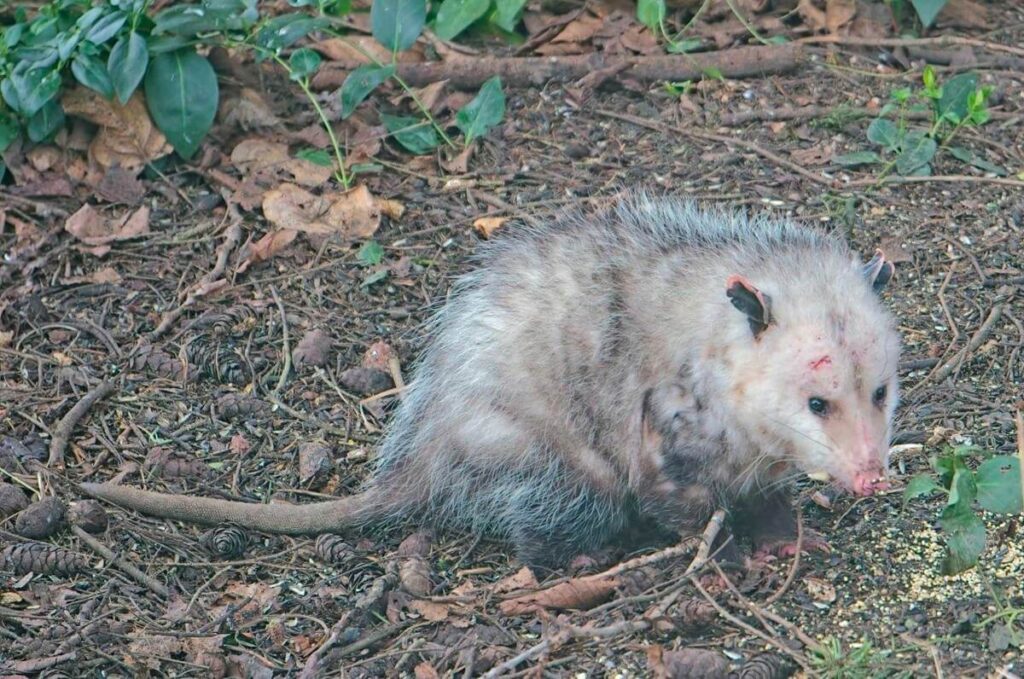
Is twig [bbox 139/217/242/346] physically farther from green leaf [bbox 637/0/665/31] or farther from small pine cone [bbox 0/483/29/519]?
green leaf [bbox 637/0/665/31]

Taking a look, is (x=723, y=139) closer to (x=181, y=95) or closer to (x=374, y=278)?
(x=374, y=278)

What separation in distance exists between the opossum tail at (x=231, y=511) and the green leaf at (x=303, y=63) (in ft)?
5.12

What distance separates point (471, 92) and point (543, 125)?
281 mm

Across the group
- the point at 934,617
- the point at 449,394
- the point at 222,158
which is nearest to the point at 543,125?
the point at 222,158

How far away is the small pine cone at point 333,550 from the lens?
312 centimetres

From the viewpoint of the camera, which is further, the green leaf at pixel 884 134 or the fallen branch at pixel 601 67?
the fallen branch at pixel 601 67

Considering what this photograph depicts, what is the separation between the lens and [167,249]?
13.5ft

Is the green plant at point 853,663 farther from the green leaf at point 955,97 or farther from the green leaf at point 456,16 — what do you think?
the green leaf at point 456,16

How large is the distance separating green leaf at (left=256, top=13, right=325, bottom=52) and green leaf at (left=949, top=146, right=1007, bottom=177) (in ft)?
6.30

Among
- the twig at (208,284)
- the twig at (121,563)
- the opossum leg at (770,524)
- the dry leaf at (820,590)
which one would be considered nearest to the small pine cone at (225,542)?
the twig at (121,563)

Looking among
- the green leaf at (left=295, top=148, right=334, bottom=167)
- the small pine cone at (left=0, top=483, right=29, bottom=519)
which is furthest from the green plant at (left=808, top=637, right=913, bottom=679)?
the green leaf at (left=295, top=148, right=334, bottom=167)

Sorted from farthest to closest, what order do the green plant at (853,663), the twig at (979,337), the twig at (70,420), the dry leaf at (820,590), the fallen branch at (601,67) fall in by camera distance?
the fallen branch at (601,67)
the twig at (979,337)
the twig at (70,420)
the dry leaf at (820,590)
the green plant at (853,663)

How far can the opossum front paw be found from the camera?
9.89 ft

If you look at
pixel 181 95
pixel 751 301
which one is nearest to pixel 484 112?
pixel 181 95
